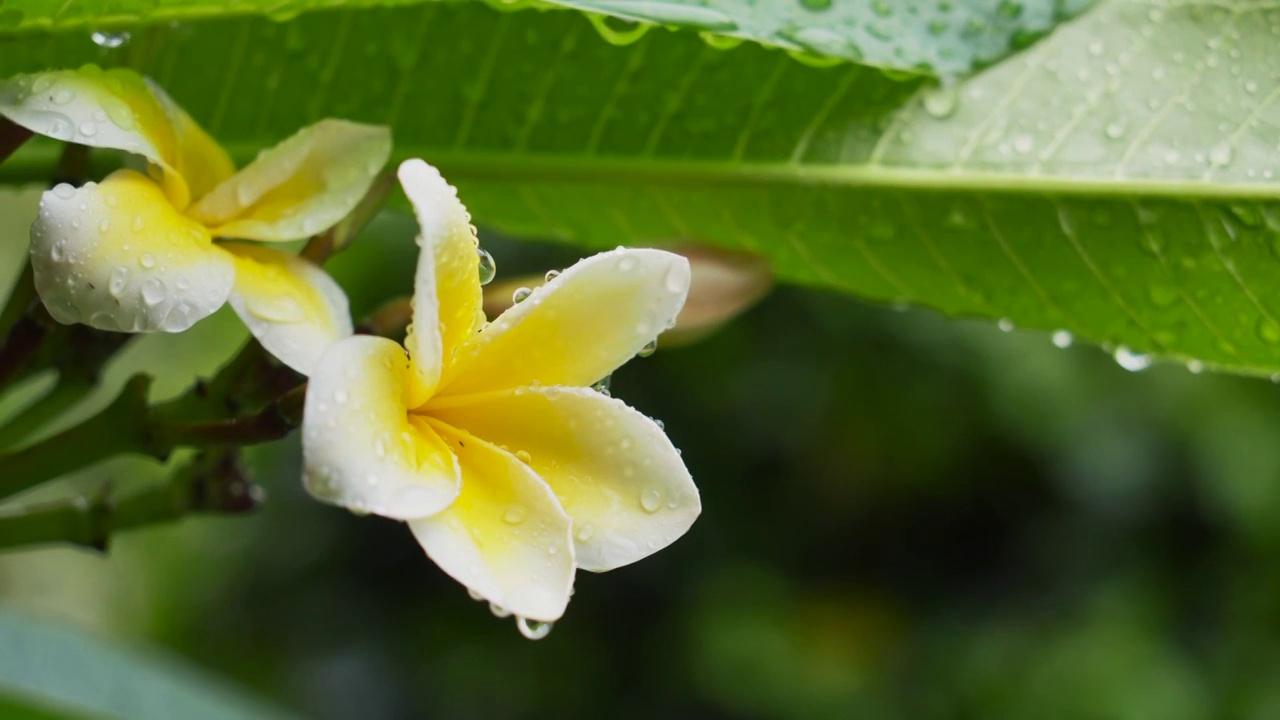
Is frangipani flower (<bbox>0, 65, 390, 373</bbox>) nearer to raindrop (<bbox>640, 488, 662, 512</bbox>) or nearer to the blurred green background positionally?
raindrop (<bbox>640, 488, 662, 512</bbox>)

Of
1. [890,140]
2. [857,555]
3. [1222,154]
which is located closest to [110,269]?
[890,140]

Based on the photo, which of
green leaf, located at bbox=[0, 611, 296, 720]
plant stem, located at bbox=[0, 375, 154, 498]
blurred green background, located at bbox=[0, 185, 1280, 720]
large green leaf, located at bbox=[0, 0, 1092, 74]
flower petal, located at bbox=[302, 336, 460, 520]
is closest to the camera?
flower petal, located at bbox=[302, 336, 460, 520]

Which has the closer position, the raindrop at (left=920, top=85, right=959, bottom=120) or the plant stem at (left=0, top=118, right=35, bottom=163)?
the plant stem at (left=0, top=118, right=35, bottom=163)

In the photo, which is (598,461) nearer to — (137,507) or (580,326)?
(580,326)

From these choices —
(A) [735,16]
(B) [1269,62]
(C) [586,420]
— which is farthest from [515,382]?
(B) [1269,62]

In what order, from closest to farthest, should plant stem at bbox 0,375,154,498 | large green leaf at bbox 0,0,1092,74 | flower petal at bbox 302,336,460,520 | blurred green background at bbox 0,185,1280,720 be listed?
flower petal at bbox 302,336,460,520
large green leaf at bbox 0,0,1092,74
plant stem at bbox 0,375,154,498
blurred green background at bbox 0,185,1280,720

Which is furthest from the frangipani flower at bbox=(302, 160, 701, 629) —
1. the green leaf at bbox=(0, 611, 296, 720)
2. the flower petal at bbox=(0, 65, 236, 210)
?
the green leaf at bbox=(0, 611, 296, 720)

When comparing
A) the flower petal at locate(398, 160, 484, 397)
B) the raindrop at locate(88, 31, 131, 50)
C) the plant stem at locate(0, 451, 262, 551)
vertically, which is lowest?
the plant stem at locate(0, 451, 262, 551)
